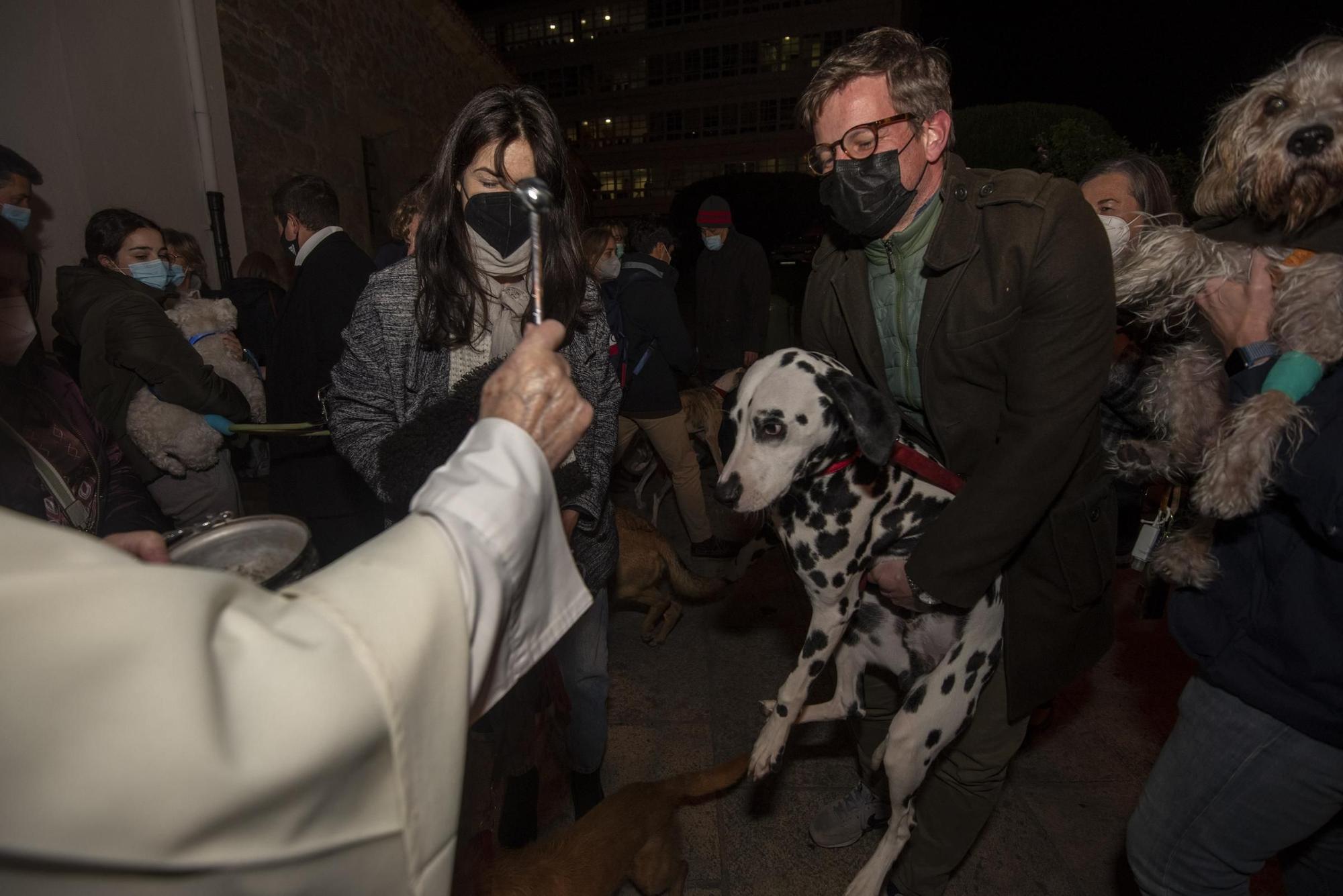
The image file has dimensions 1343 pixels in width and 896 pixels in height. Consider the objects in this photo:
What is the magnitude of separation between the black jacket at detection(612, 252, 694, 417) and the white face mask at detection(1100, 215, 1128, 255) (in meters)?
3.00

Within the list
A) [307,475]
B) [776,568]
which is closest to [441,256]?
[307,475]

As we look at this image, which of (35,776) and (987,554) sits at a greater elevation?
(35,776)

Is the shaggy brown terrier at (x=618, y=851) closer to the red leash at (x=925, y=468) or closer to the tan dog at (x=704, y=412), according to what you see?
the red leash at (x=925, y=468)

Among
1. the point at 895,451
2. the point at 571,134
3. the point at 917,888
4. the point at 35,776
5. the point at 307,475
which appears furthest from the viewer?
the point at 571,134

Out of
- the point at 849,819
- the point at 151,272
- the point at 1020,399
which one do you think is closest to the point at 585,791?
the point at 849,819

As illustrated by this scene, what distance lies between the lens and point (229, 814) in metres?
0.60

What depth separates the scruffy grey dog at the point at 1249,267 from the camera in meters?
1.41

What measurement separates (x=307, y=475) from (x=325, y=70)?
834cm

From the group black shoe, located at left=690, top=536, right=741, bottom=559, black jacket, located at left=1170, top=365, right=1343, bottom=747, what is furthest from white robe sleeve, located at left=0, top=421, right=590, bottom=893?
black shoe, located at left=690, top=536, right=741, bottom=559

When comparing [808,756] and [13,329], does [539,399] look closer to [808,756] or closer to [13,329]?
[13,329]

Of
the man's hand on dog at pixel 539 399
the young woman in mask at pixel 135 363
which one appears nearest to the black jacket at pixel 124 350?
the young woman in mask at pixel 135 363

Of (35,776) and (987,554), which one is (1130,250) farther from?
(35,776)

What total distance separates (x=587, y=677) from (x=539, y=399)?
1637 mm

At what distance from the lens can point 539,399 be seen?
3.38ft
